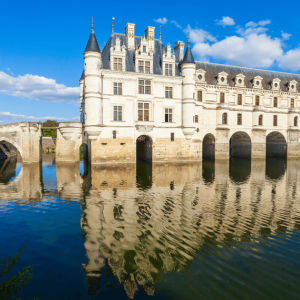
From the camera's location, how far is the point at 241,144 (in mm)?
41219

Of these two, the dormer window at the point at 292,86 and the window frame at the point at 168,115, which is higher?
the dormer window at the point at 292,86

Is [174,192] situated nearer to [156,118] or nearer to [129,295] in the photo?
[129,295]

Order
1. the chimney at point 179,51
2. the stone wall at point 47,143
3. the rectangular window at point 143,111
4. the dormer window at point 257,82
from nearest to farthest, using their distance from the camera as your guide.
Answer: the rectangular window at point 143,111 → the chimney at point 179,51 → the dormer window at point 257,82 → the stone wall at point 47,143

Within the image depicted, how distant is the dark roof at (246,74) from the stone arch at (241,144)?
8299mm

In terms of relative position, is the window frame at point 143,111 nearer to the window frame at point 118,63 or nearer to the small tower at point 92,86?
the window frame at point 118,63

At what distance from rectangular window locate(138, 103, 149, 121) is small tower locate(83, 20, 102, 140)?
5.29 metres

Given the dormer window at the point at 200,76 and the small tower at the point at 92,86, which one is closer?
the small tower at the point at 92,86

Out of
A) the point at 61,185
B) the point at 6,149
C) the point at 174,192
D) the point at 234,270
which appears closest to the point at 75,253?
the point at 234,270

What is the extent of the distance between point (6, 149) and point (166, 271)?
4153 cm

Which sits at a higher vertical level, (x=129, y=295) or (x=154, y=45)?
(x=154, y=45)

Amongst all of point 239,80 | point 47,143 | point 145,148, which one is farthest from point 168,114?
point 47,143

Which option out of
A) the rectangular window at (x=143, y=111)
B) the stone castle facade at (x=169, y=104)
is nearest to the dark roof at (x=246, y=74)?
the stone castle facade at (x=169, y=104)

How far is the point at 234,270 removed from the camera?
7090 mm

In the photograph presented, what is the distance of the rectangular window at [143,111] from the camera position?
30.7 meters
